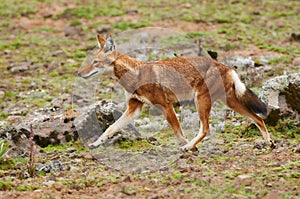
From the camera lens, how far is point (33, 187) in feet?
24.4

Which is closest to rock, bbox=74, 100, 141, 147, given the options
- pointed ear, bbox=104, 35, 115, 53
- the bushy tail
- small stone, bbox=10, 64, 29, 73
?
pointed ear, bbox=104, 35, 115, 53

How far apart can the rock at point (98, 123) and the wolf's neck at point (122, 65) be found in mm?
983

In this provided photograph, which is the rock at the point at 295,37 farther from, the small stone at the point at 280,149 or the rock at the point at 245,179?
the rock at the point at 245,179

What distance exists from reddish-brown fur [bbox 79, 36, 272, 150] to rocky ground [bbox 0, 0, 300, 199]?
0.34 m

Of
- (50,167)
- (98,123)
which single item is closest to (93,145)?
(98,123)

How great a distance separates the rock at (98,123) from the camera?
9.88 meters

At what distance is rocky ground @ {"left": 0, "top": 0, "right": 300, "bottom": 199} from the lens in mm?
7520

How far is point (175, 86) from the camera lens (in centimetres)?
960

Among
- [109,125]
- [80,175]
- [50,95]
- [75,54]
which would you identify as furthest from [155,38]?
[80,175]

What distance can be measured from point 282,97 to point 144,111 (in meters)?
3.03

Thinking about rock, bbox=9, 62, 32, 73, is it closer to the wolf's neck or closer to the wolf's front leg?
the wolf's neck

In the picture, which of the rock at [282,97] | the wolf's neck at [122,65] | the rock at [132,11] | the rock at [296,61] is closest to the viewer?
the wolf's neck at [122,65]

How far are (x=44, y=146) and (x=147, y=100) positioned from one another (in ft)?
6.48

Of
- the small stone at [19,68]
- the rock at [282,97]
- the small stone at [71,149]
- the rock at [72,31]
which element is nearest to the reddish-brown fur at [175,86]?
the small stone at [71,149]
